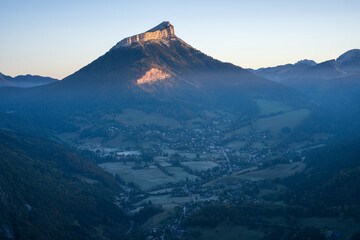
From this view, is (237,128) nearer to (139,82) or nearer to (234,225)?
(139,82)

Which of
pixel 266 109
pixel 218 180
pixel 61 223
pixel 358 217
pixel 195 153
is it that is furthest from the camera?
pixel 266 109

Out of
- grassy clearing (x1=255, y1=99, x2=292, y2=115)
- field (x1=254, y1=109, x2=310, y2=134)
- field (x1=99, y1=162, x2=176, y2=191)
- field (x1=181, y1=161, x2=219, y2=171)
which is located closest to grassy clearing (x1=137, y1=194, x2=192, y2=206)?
field (x1=99, y1=162, x2=176, y2=191)

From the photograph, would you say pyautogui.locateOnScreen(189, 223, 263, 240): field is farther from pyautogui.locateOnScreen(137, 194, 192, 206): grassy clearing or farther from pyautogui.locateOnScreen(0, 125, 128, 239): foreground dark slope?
pyautogui.locateOnScreen(137, 194, 192, 206): grassy clearing

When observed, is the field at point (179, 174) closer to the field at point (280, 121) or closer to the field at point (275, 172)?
the field at point (275, 172)

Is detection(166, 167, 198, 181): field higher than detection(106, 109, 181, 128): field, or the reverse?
detection(106, 109, 181, 128): field

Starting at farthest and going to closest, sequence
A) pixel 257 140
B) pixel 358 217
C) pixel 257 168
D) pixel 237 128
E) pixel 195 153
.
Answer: pixel 237 128 < pixel 257 140 < pixel 195 153 < pixel 257 168 < pixel 358 217

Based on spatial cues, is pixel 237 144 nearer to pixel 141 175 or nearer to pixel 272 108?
pixel 141 175

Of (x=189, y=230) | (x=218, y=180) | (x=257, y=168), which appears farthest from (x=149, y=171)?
(x=189, y=230)
